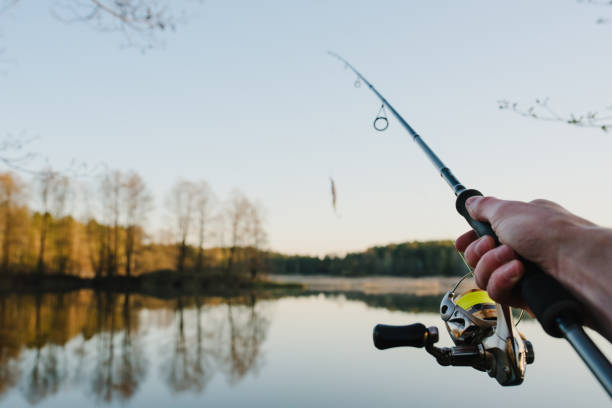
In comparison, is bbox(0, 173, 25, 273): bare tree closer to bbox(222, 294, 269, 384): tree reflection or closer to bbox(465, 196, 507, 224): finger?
bbox(222, 294, 269, 384): tree reflection

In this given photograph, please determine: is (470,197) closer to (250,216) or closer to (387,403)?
(387,403)

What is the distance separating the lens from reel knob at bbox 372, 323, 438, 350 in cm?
109

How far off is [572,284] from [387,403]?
24.0 feet

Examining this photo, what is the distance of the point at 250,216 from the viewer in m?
32.2

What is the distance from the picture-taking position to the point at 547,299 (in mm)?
770

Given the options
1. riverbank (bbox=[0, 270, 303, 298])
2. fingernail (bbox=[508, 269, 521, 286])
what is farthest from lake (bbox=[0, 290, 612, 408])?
riverbank (bbox=[0, 270, 303, 298])

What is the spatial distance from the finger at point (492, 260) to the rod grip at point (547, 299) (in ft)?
0.10

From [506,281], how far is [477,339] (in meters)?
0.39

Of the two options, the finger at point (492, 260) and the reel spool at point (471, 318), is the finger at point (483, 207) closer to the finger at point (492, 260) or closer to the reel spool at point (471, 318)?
the finger at point (492, 260)

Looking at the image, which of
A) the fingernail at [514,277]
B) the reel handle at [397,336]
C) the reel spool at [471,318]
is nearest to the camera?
the fingernail at [514,277]

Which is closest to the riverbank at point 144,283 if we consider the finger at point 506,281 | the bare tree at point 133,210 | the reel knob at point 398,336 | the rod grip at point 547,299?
the bare tree at point 133,210

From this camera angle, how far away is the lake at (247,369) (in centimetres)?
779

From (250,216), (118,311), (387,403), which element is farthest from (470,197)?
(250,216)

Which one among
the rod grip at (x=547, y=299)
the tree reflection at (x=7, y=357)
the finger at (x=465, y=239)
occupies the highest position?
the finger at (x=465, y=239)
